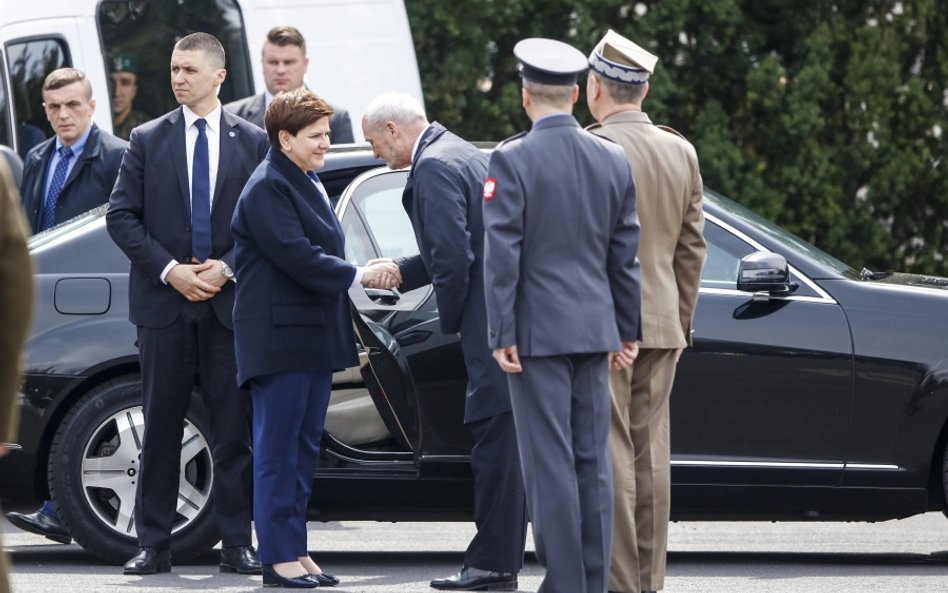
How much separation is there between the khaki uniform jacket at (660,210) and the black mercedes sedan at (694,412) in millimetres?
864

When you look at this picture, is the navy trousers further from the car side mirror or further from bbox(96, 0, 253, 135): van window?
bbox(96, 0, 253, 135): van window

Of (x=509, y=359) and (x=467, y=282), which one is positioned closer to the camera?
(x=509, y=359)

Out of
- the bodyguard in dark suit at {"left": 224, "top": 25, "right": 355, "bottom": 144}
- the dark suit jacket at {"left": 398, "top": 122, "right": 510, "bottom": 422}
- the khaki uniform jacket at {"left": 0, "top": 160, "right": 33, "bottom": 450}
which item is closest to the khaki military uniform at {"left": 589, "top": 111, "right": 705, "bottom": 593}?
the dark suit jacket at {"left": 398, "top": 122, "right": 510, "bottom": 422}

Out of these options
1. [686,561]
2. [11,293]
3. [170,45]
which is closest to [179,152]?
[686,561]

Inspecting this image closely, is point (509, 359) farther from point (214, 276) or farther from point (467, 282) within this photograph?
point (214, 276)

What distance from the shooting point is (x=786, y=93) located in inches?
554

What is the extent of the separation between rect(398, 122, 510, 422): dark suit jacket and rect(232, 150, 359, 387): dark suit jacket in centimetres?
33

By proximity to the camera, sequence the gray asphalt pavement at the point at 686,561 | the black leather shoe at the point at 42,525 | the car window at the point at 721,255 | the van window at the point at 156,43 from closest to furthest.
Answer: the gray asphalt pavement at the point at 686,561 → the car window at the point at 721,255 → the black leather shoe at the point at 42,525 → the van window at the point at 156,43

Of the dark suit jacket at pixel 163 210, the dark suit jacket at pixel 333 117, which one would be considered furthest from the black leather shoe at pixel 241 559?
the dark suit jacket at pixel 333 117

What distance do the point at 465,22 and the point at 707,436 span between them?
7540 millimetres

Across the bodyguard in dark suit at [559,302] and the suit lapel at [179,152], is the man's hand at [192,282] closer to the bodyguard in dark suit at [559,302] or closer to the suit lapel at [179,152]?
the suit lapel at [179,152]

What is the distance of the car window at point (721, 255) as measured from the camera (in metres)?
7.46

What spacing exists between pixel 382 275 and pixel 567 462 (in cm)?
128

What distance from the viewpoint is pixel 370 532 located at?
910cm
